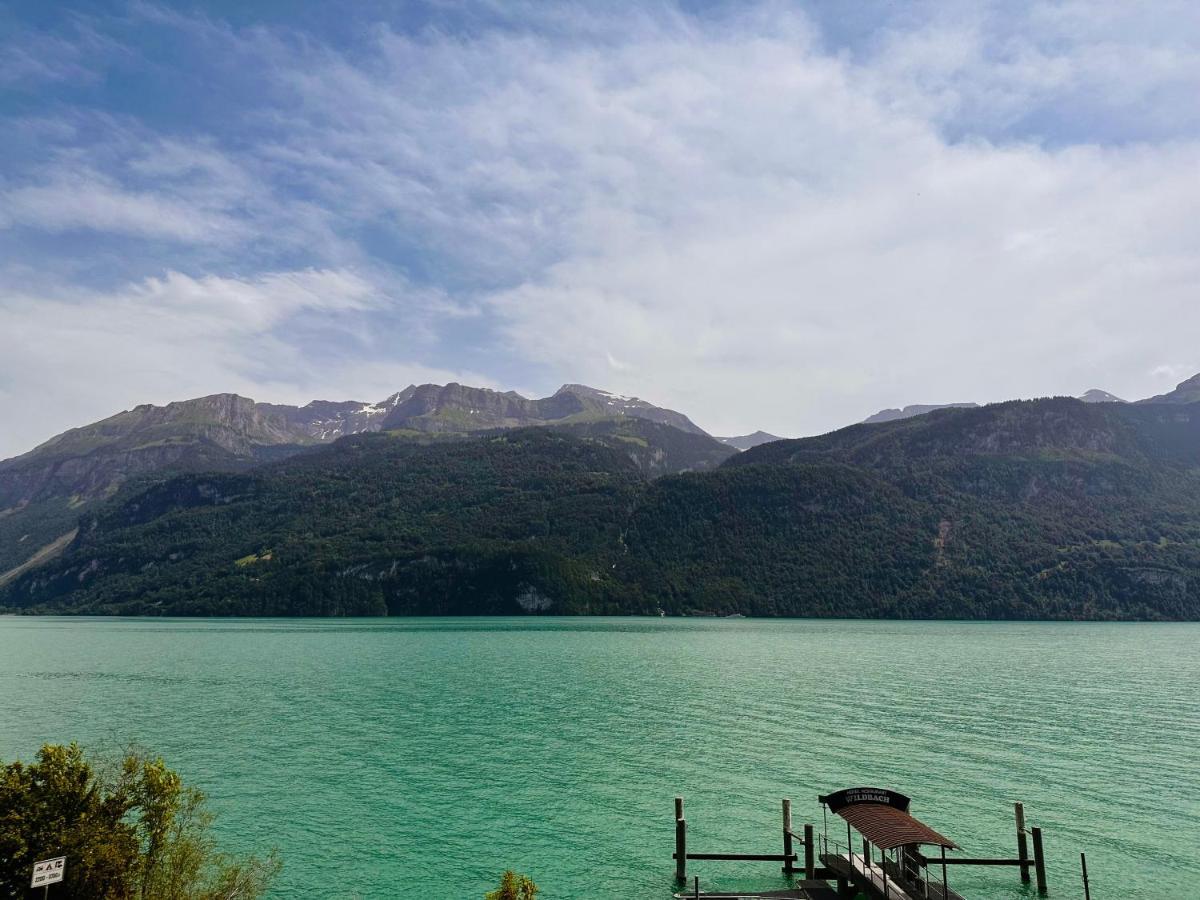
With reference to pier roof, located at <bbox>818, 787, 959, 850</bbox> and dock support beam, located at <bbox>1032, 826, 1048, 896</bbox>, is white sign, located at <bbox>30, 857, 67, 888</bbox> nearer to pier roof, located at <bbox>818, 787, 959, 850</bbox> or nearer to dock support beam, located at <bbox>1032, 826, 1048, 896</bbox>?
pier roof, located at <bbox>818, 787, 959, 850</bbox>

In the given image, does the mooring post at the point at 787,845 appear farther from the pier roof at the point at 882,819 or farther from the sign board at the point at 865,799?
the sign board at the point at 865,799

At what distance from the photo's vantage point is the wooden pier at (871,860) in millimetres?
27922

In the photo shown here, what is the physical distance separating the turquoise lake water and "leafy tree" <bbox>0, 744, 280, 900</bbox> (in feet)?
20.4

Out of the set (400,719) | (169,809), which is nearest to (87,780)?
(169,809)

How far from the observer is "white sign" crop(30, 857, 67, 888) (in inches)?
817

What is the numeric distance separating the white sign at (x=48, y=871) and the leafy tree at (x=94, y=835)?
131cm

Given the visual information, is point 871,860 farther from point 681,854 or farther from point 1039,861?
point 681,854

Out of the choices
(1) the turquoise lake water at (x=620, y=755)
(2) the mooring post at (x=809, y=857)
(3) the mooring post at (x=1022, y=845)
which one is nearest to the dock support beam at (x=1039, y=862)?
(3) the mooring post at (x=1022, y=845)

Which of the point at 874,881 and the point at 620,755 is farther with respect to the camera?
the point at 620,755

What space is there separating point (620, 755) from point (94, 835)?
113 feet

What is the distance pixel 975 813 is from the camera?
3997 centimetres

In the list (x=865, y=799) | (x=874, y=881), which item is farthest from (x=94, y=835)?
(x=865, y=799)

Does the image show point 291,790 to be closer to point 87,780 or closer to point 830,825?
point 87,780

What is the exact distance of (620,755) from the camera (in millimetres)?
52125
